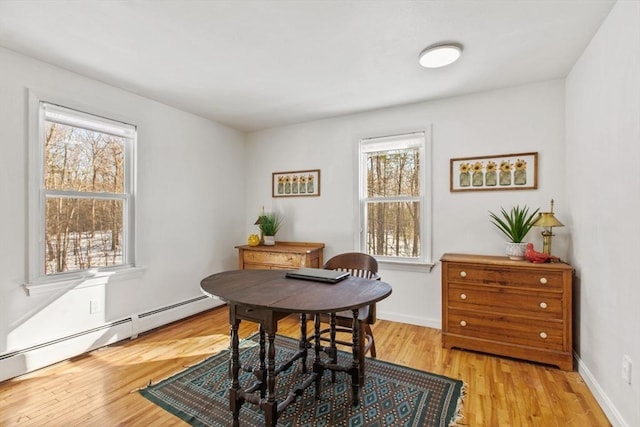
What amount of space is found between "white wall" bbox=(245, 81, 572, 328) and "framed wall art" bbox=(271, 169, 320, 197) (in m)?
0.07

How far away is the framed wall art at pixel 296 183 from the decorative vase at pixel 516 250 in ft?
7.37

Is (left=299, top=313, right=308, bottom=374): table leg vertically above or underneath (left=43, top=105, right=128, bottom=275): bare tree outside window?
underneath

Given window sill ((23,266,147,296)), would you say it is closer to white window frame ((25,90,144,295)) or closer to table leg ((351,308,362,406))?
white window frame ((25,90,144,295))

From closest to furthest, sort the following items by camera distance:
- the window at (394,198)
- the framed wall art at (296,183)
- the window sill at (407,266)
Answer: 1. the window sill at (407,266)
2. the window at (394,198)
3. the framed wall art at (296,183)

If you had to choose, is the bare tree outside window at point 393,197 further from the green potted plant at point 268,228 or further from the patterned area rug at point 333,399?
the patterned area rug at point 333,399

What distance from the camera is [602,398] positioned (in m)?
1.93

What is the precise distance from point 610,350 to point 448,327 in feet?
3.73

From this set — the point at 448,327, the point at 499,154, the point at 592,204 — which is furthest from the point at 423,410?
the point at 499,154

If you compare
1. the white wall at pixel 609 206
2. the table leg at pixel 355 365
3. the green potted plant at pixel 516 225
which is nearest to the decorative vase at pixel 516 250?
the green potted plant at pixel 516 225

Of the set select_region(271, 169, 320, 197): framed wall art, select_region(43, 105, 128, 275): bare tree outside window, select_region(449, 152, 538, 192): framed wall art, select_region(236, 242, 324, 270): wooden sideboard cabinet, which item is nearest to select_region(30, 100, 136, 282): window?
select_region(43, 105, 128, 275): bare tree outside window

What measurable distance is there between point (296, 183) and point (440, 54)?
242 cm

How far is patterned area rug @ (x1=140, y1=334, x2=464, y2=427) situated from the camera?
1.83 metres

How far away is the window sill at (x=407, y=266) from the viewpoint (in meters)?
3.35

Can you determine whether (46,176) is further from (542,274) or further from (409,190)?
(542,274)
